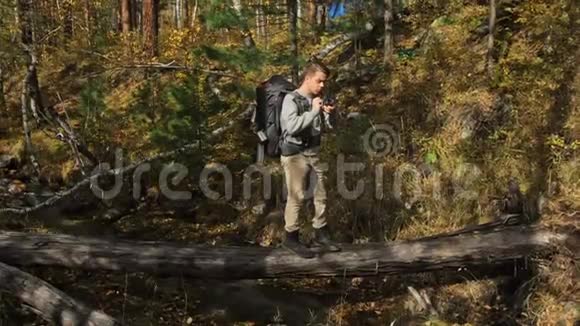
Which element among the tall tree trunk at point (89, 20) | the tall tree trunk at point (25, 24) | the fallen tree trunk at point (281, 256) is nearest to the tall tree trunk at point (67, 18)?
the tall tree trunk at point (89, 20)

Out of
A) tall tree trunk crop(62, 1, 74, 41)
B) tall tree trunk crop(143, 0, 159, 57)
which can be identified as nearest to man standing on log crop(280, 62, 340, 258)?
tall tree trunk crop(143, 0, 159, 57)

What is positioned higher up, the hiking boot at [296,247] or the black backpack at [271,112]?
the black backpack at [271,112]

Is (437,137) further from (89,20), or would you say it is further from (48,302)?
(89,20)

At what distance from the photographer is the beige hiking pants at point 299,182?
616cm

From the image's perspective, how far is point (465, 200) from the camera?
27.1ft

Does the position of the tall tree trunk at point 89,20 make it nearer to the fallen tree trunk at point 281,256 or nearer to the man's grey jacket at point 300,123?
the fallen tree trunk at point 281,256

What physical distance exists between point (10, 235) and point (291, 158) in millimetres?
4054

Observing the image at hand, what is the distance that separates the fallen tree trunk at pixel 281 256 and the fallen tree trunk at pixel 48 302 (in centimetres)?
74

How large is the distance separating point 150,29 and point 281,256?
14.6 metres

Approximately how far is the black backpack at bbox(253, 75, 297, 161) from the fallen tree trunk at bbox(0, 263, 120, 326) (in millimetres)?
2433

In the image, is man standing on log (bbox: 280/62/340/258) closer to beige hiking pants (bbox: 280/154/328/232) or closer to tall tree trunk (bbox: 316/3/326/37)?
beige hiking pants (bbox: 280/154/328/232)

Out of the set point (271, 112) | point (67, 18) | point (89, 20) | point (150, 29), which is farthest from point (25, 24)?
point (89, 20)

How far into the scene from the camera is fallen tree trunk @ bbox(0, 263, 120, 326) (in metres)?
5.48

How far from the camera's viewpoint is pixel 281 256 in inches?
263
